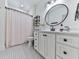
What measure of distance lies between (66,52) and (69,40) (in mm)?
199

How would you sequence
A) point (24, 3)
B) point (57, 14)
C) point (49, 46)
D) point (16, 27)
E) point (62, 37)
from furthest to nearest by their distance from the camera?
point (24, 3) < point (16, 27) < point (57, 14) < point (49, 46) < point (62, 37)

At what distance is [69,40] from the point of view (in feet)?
3.45

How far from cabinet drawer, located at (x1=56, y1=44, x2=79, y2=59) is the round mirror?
3.36ft

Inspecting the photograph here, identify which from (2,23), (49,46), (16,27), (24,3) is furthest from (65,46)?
(24,3)

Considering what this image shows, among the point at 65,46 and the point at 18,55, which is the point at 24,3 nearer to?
the point at 18,55

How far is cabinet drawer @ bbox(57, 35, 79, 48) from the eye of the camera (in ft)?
3.07

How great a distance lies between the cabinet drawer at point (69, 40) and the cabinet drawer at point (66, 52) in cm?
7

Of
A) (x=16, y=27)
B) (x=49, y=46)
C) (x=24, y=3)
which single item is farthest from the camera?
(x=24, y=3)

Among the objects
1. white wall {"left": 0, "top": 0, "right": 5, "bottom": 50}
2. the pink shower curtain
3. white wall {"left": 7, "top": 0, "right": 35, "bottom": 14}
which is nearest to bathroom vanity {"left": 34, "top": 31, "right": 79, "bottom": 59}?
white wall {"left": 0, "top": 0, "right": 5, "bottom": 50}

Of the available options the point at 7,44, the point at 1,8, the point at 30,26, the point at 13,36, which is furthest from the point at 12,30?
the point at 30,26

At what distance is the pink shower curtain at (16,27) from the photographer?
2.92 m

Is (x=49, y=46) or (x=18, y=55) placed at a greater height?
(x=49, y=46)

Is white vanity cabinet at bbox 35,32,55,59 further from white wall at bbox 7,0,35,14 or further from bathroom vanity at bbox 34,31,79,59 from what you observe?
white wall at bbox 7,0,35,14

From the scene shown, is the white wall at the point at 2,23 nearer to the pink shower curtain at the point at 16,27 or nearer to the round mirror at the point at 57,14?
the pink shower curtain at the point at 16,27
